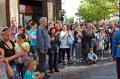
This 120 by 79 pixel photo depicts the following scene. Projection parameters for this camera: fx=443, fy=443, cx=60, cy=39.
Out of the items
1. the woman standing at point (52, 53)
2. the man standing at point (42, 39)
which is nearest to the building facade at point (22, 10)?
the woman standing at point (52, 53)

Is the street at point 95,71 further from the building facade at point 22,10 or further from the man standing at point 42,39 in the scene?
the building facade at point 22,10

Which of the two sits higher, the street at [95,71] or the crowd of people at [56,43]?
the crowd of people at [56,43]

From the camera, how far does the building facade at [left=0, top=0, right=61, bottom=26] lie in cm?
2306

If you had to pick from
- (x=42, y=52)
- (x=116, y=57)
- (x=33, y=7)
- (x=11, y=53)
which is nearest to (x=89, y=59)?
(x=42, y=52)

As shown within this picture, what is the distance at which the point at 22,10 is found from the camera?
2908 centimetres

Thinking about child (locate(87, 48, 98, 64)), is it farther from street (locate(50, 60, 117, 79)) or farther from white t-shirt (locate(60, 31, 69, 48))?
white t-shirt (locate(60, 31, 69, 48))

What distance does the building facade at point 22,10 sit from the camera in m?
23.1

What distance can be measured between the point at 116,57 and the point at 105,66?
6.45m

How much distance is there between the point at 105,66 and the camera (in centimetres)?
1773

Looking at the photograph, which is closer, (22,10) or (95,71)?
(95,71)

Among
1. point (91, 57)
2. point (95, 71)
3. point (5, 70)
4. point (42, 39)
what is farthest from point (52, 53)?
point (5, 70)

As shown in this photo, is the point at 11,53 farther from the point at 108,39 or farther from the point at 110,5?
the point at 110,5

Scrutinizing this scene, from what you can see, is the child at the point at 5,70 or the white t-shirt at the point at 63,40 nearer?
the child at the point at 5,70

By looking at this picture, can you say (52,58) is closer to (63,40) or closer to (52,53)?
(52,53)
